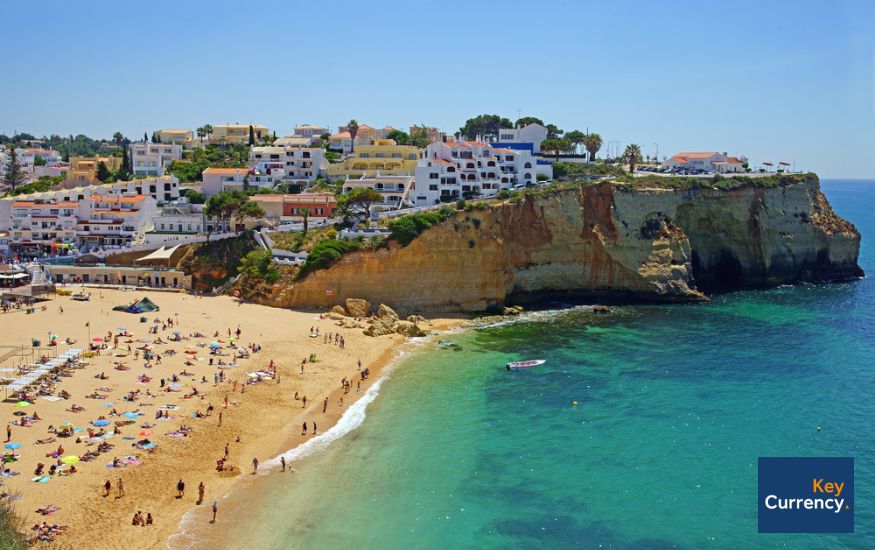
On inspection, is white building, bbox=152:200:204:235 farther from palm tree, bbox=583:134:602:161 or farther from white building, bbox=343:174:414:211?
palm tree, bbox=583:134:602:161

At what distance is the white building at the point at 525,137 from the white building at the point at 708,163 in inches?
782

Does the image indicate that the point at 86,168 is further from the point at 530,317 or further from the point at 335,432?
the point at 335,432

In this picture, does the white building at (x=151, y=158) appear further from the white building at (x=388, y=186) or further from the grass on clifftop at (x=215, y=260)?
the grass on clifftop at (x=215, y=260)

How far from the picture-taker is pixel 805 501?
31844 mm

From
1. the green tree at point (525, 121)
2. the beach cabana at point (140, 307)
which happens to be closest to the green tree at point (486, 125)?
the green tree at point (525, 121)

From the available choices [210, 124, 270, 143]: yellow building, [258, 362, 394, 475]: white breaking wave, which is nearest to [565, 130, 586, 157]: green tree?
[210, 124, 270, 143]: yellow building

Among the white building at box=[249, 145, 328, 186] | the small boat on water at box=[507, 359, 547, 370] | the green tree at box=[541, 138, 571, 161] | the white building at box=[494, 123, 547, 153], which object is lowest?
the small boat on water at box=[507, 359, 547, 370]

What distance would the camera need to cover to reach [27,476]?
108ft

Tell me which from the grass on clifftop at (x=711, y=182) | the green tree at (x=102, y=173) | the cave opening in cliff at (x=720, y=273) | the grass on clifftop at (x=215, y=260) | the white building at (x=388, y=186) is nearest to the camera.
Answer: the grass on clifftop at (x=215, y=260)

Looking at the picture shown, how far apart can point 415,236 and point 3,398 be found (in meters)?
36.0

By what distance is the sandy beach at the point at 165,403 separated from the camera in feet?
105

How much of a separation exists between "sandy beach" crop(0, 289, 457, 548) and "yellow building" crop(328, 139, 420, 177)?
3075 centimetres

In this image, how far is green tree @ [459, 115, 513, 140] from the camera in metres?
130

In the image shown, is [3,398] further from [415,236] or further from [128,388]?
[415,236]
